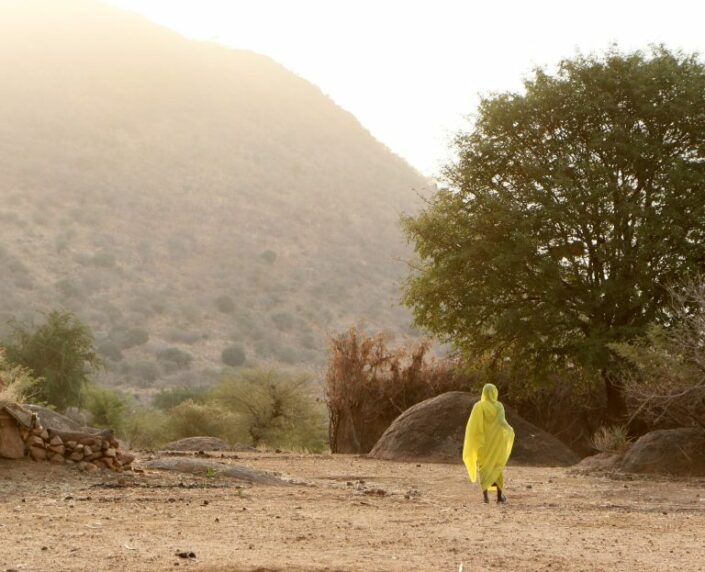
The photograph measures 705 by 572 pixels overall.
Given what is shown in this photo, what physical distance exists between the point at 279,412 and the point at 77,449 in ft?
56.5

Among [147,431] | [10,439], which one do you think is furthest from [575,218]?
[147,431]

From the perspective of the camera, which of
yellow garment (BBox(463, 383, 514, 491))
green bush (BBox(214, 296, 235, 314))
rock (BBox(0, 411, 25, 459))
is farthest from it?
green bush (BBox(214, 296, 235, 314))

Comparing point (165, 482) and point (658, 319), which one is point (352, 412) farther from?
point (165, 482)

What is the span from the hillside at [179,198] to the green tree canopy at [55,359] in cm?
1852

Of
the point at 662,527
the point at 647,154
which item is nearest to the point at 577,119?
the point at 647,154

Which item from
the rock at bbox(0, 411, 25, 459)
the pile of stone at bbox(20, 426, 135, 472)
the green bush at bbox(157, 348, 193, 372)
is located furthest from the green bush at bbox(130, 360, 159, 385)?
the rock at bbox(0, 411, 25, 459)

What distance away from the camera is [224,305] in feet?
223

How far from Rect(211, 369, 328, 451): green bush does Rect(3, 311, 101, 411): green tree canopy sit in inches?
170

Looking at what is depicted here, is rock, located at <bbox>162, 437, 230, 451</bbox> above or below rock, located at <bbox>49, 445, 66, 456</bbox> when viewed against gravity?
below

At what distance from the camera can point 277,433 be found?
31453 millimetres

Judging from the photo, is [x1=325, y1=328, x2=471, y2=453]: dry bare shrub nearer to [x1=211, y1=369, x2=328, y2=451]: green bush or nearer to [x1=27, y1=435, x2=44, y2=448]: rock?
[x1=211, y1=369, x2=328, y2=451]: green bush

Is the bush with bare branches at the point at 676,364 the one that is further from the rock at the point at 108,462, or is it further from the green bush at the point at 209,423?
the green bush at the point at 209,423

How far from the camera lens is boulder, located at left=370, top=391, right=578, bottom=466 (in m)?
21.3

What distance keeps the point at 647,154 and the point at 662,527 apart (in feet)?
42.1
